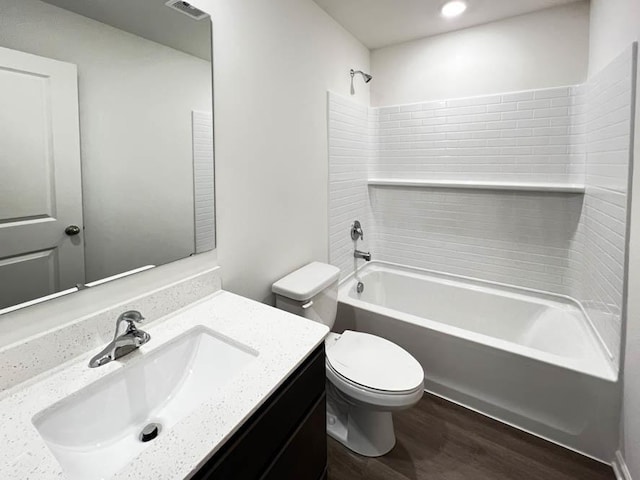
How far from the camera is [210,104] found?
4.54 ft

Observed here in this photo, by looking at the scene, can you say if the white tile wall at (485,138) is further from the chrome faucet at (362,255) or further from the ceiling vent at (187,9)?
the ceiling vent at (187,9)

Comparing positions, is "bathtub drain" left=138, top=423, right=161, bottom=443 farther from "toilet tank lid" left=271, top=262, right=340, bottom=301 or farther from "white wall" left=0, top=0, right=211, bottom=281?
"toilet tank lid" left=271, top=262, right=340, bottom=301

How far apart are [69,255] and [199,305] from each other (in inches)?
19.5

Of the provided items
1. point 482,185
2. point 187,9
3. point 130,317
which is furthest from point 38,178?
point 482,185

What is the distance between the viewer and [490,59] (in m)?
2.38

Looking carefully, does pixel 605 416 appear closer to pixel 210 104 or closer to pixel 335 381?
pixel 335 381

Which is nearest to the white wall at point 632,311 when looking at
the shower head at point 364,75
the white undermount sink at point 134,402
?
the shower head at point 364,75

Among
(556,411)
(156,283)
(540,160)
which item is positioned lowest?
(556,411)

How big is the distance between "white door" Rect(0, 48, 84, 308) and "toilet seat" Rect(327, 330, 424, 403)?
119 centimetres

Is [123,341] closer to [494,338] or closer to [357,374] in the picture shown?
[357,374]

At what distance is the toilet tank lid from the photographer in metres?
1.72

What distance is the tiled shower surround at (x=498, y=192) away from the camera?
5.83 feet

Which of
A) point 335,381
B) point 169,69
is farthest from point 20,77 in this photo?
point 335,381

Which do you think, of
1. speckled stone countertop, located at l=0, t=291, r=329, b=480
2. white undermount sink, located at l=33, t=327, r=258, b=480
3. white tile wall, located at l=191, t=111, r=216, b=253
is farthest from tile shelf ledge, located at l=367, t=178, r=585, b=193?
white undermount sink, located at l=33, t=327, r=258, b=480
